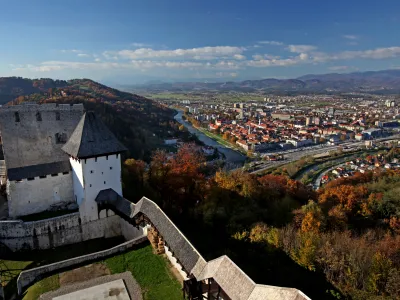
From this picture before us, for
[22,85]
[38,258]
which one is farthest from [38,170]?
[22,85]

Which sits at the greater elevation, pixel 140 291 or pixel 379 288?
pixel 140 291

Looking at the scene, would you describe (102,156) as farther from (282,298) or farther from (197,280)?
(282,298)

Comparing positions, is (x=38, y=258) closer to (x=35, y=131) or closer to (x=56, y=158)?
(x=56, y=158)

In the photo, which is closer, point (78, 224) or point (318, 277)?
point (318, 277)

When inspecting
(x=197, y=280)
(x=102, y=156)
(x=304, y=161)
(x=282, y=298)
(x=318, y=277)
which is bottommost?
(x=304, y=161)

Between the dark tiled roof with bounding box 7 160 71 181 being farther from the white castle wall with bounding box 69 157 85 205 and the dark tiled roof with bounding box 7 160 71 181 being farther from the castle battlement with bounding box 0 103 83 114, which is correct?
the castle battlement with bounding box 0 103 83 114

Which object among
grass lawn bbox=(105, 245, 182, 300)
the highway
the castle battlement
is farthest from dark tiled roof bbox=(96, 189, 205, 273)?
the highway

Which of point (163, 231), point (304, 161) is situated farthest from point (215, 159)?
point (163, 231)

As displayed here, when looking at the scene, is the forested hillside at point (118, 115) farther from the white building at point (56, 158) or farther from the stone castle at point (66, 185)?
the stone castle at point (66, 185)
